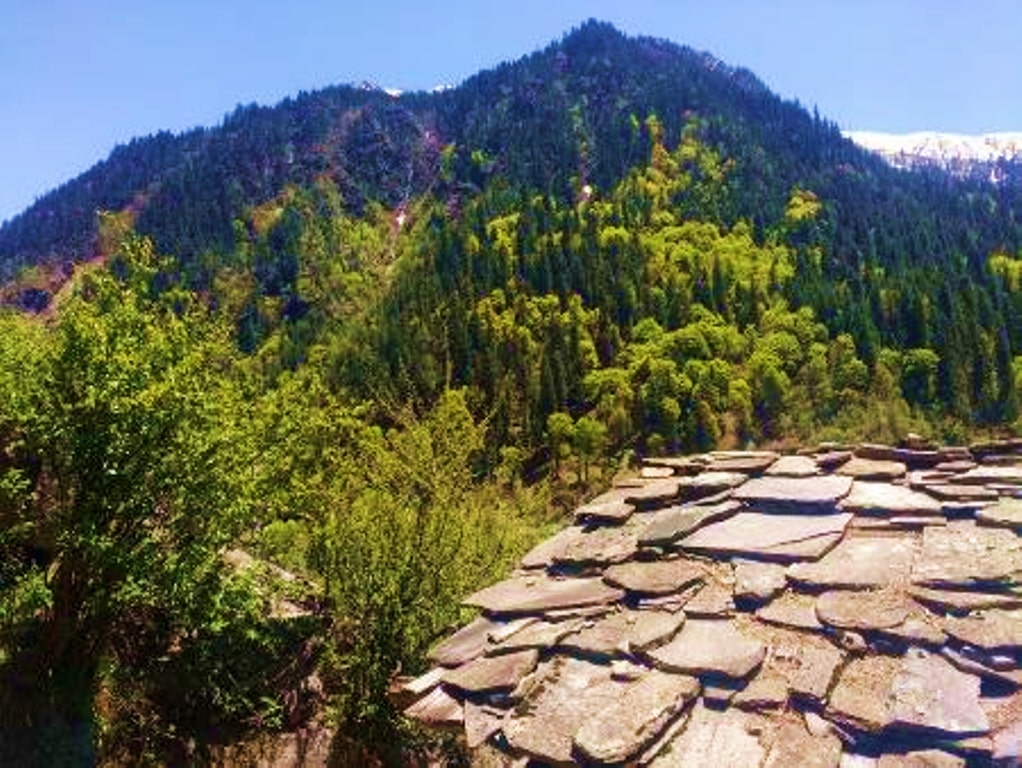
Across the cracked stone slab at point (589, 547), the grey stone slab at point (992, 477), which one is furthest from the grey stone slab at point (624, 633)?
the grey stone slab at point (992, 477)

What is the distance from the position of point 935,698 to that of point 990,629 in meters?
0.98

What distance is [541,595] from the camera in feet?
32.5

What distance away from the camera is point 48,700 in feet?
41.3

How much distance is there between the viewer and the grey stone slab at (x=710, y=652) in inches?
308

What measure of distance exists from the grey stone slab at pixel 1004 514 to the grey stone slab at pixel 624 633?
327 cm

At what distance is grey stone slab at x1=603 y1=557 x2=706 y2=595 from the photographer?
927 cm

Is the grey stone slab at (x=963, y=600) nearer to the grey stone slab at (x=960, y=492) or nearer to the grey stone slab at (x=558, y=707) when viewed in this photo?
the grey stone slab at (x=960, y=492)

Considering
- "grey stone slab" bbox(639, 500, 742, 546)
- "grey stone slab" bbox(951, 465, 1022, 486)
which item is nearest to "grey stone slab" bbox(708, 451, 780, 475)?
"grey stone slab" bbox(639, 500, 742, 546)

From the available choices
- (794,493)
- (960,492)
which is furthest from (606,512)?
(960,492)

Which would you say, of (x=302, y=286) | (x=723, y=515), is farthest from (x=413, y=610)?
(x=302, y=286)

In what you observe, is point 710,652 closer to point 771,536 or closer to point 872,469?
point 771,536

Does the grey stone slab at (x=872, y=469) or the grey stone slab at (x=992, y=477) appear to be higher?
the grey stone slab at (x=872, y=469)

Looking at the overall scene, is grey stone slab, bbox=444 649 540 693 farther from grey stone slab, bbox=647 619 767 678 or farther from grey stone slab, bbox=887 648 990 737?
grey stone slab, bbox=887 648 990 737

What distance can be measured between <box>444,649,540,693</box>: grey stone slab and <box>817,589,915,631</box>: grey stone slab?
8.46ft
